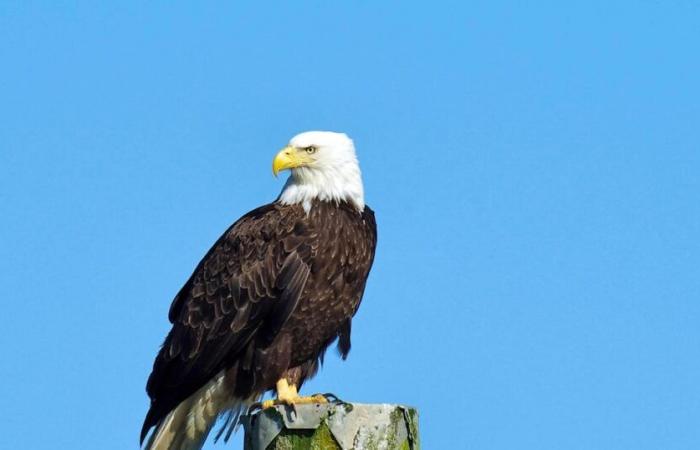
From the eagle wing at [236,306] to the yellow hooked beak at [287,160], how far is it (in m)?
0.29

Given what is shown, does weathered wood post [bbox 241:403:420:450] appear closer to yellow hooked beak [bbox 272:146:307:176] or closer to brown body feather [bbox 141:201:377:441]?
brown body feather [bbox 141:201:377:441]

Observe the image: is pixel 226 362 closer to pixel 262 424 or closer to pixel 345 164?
pixel 345 164

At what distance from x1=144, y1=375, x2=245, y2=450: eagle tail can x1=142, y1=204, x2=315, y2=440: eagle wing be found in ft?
0.24

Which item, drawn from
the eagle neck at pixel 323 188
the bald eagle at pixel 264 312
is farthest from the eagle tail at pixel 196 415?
the eagle neck at pixel 323 188

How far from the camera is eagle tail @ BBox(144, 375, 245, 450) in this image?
7.29 metres

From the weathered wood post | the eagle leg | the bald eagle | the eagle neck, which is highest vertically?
the eagle neck

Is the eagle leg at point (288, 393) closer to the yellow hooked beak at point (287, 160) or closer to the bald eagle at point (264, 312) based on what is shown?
the bald eagle at point (264, 312)

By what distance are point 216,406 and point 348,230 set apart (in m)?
1.46

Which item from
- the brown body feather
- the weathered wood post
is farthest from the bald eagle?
the weathered wood post

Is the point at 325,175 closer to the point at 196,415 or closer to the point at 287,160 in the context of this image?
the point at 287,160

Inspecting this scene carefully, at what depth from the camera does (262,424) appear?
472 cm

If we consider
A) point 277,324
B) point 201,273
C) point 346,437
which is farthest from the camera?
point 201,273

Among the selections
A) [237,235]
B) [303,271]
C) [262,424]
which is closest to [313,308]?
[303,271]

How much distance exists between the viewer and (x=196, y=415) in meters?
7.33
